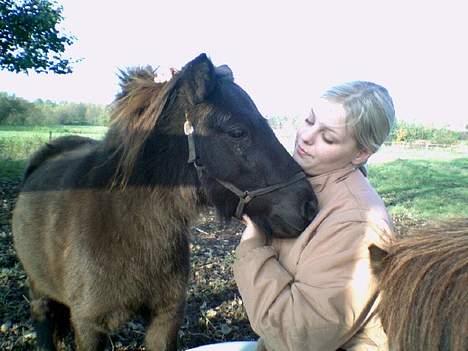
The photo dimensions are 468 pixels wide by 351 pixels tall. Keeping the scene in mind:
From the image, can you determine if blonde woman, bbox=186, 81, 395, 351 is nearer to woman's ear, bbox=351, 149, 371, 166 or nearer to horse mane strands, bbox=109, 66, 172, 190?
woman's ear, bbox=351, 149, 371, 166

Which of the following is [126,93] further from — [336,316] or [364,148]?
[336,316]

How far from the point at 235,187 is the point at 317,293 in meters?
0.96

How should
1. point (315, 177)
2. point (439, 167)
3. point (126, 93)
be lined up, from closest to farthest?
1. point (315, 177)
2. point (126, 93)
3. point (439, 167)

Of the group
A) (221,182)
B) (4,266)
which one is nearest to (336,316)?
(221,182)

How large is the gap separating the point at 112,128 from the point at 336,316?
184 cm

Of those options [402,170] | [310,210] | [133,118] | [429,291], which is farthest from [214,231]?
[429,291]

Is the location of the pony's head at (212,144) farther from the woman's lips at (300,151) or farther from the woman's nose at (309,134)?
the woman's nose at (309,134)

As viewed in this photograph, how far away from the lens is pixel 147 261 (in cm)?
245

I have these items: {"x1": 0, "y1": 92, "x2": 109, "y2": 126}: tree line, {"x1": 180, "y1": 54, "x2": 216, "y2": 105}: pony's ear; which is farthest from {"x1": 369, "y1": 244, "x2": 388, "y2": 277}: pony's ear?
{"x1": 0, "y1": 92, "x2": 109, "y2": 126}: tree line

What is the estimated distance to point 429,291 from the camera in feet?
2.50

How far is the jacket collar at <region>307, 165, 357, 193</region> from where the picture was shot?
1.64 m

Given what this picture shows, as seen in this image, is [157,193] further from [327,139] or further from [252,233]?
[327,139]

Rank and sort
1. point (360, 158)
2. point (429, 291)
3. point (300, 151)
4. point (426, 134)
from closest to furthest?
point (429, 291) < point (360, 158) < point (300, 151) < point (426, 134)

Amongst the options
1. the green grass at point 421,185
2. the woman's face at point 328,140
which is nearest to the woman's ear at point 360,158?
the woman's face at point 328,140
